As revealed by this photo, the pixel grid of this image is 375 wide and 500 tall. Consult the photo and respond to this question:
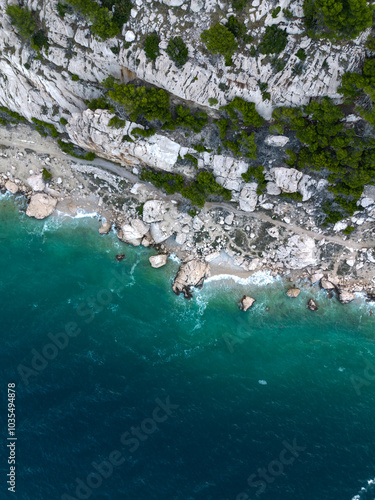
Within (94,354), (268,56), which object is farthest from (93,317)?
(268,56)

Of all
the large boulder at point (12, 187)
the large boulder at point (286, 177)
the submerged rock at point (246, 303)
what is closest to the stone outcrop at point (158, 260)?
the submerged rock at point (246, 303)

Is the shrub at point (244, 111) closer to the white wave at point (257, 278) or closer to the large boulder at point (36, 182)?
the white wave at point (257, 278)

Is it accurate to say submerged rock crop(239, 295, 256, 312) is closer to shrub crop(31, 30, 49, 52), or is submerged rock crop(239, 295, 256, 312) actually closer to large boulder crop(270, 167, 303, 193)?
large boulder crop(270, 167, 303, 193)

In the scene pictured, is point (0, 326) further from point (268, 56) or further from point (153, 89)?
point (268, 56)

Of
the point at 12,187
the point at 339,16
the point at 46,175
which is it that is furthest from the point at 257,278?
the point at 12,187

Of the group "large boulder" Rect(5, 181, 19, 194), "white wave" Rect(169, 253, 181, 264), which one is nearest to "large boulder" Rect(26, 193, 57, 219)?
"large boulder" Rect(5, 181, 19, 194)

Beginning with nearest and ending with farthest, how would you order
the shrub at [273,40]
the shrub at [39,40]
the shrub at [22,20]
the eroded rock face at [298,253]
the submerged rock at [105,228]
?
the shrub at [273,40], the shrub at [22,20], the shrub at [39,40], the eroded rock face at [298,253], the submerged rock at [105,228]
